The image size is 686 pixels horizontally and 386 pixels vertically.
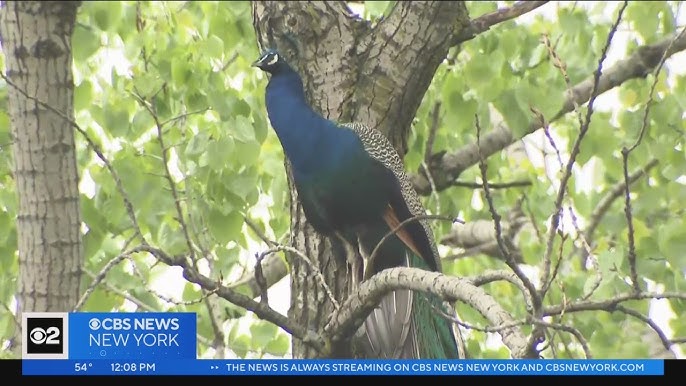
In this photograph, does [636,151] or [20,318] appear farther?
[636,151]

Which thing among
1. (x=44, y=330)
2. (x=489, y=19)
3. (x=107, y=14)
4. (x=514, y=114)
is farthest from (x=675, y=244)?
(x=107, y=14)

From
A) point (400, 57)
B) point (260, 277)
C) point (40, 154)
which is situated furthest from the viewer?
point (400, 57)

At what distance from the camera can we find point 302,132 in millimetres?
2232

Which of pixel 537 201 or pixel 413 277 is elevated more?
pixel 537 201

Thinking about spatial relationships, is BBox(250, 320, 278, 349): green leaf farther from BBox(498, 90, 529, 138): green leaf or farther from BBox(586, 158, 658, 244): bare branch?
BBox(586, 158, 658, 244): bare branch

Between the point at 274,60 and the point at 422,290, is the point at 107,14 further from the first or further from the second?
the point at 422,290

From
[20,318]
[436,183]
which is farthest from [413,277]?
[436,183]

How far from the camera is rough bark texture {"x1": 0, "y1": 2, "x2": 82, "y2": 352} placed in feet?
6.61

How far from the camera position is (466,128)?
284 cm

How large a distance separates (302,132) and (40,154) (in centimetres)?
51

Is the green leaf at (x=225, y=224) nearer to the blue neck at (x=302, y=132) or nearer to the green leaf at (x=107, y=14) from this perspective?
the blue neck at (x=302, y=132)

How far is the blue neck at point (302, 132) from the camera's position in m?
2.22
